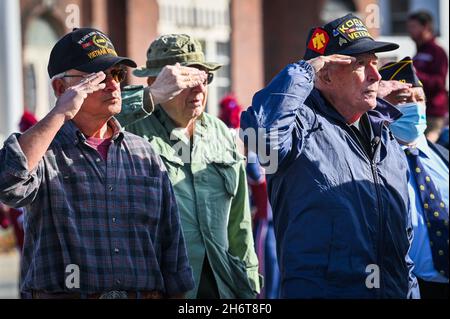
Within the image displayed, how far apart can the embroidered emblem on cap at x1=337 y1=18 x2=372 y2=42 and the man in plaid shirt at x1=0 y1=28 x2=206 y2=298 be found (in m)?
1.04

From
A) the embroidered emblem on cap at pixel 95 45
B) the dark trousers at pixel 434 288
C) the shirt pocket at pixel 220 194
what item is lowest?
the dark trousers at pixel 434 288

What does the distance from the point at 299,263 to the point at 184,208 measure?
127 centimetres

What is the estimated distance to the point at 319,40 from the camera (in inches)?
231

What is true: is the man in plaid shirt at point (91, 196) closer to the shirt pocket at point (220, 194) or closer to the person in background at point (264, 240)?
the shirt pocket at point (220, 194)

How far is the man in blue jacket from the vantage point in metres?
5.39

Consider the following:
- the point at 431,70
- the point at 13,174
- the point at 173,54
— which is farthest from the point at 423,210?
the point at 431,70

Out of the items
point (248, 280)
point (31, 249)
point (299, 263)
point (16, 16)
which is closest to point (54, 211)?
point (31, 249)

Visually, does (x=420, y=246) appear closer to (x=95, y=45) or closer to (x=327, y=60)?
(x=327, y=60)

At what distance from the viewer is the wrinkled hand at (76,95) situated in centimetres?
515

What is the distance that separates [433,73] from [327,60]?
6.14 meters

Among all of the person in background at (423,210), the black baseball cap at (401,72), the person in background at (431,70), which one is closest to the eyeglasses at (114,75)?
Result: the person in background at (423,210)

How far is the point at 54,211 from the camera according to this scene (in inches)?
208

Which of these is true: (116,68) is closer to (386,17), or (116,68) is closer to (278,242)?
(278,242)

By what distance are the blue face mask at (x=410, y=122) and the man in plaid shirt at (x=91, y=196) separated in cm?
198
